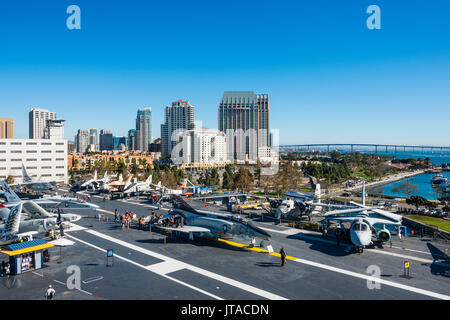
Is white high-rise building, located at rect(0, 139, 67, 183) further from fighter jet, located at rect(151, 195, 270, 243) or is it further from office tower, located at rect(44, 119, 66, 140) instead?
fighter jet, located at rect(151, 195, 270, 243)

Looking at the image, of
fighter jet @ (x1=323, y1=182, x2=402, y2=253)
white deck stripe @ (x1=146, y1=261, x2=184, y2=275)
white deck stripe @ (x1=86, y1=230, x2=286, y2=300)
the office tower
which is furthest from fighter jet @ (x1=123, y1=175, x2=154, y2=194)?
the office tower

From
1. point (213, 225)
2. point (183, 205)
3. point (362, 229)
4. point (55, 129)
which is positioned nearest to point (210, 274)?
point (213, 225)

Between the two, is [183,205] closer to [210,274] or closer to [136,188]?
[210,274]

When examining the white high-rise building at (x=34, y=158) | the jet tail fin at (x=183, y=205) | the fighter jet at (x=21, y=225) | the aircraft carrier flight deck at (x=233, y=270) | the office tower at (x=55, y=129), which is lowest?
the aircraft carrier flight deck at (x=233, y=270)

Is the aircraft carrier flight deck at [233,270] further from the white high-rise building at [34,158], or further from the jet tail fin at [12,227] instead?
the white high-rise building at [34,158]

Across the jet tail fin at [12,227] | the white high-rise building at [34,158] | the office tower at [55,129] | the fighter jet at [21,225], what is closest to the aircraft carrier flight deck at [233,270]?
the fighter jet at [21,225]

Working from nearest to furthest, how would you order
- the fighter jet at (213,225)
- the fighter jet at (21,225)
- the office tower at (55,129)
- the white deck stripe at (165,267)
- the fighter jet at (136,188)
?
the white deck stripe at (165,267), the fighter jet at (21,225), the fighter jet at (213,225), the fighter jet at (136,188), the office tower at (55,129)

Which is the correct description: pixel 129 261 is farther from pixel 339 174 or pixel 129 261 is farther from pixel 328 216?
pixel 339 174
